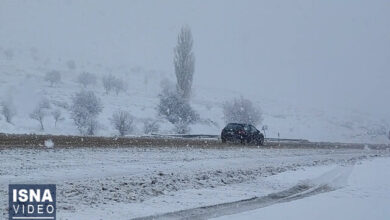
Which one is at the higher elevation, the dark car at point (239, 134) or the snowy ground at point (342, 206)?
the dark car at point (239, 134)

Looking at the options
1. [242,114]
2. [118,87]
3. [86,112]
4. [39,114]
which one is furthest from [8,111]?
[118,87]

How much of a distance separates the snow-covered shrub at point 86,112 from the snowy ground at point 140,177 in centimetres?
3268

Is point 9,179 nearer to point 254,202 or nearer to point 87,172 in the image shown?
point 87,172

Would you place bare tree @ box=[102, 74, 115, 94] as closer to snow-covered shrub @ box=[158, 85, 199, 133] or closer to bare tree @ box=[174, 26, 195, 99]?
bare tree @ box=[174, 26, 195, 99]

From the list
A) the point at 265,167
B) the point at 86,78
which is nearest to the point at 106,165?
the point at 265,167

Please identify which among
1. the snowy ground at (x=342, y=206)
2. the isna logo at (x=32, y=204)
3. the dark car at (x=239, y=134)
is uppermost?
the dark car at (x=239, y=134)

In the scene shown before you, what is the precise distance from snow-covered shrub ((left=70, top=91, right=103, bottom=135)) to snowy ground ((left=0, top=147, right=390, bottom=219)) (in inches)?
1287

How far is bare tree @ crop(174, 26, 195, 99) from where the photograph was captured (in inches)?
2896

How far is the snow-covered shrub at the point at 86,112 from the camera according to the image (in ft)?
185

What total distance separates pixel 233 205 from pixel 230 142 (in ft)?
84.2

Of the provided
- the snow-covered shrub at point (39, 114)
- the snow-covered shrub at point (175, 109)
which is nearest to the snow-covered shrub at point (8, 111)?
the snow-covered shrub at point (39, 114)

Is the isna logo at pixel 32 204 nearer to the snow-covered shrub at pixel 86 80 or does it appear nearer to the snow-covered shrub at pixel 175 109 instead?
the snow-covered shrub at pixel 175 109

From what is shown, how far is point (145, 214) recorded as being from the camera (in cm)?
1090

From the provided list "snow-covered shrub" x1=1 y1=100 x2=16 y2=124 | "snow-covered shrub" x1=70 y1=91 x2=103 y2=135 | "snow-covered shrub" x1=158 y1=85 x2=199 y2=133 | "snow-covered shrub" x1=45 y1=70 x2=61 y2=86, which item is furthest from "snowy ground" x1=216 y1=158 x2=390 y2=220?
"snow-covered shrub" x1=45 y1=70 x2=61 y2=86
